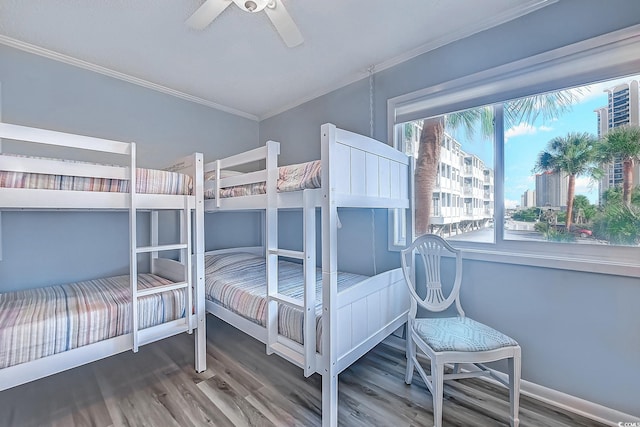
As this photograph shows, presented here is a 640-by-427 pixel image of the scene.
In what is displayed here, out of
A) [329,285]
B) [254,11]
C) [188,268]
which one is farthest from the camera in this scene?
[188,268]

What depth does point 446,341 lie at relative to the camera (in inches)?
60.3

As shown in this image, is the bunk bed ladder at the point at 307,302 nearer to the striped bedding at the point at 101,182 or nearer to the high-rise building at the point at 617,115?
the striped bedding at the point at 101,182

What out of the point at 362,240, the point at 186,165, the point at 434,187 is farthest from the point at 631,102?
the point at 186,165

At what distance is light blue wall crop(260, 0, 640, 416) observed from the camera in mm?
1527

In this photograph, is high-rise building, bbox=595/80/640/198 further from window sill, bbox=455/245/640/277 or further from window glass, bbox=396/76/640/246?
window sill, bbox=455/245/640/277

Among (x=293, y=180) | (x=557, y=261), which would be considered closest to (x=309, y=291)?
(x=293, y=180)

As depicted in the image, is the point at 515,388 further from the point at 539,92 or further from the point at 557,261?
the point at 539,92

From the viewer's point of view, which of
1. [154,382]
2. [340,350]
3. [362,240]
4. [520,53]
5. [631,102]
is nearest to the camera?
[340,350]

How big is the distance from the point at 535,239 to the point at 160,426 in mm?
2640

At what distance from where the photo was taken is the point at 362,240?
2.66 meters

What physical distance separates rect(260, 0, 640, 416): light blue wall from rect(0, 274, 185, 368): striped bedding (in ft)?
7.46

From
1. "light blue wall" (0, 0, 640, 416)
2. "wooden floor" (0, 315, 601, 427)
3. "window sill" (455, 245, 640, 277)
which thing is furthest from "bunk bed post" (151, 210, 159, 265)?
"window sill" (455, 245, 640, 277)

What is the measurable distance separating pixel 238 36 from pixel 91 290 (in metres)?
2.24

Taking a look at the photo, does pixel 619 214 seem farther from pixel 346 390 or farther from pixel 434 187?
pixel 346 390
